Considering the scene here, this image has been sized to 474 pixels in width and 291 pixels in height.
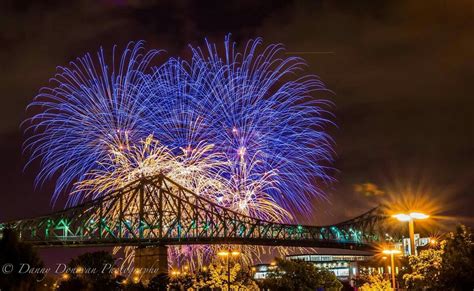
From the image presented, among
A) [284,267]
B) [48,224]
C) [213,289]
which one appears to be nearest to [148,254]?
[48,224]

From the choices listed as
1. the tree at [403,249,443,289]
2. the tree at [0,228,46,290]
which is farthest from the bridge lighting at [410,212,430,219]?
the tree at [0,228,46,290]

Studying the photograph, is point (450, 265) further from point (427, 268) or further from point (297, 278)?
point (297, 278)

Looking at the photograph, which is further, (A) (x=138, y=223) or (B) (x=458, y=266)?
(A) (x=138, y=223)

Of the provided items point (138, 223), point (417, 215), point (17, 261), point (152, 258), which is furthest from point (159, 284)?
point (138, 223)

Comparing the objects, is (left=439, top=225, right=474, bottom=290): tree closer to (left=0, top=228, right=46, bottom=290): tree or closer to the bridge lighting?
the bridge lighting

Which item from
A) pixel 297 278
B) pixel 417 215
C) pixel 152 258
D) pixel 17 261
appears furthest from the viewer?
pixel 152 258

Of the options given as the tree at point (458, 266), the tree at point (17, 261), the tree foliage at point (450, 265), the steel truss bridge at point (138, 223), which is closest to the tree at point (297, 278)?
→ the steel truss bridge at point (138, 223)

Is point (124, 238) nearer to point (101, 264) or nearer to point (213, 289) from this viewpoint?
point (101, 264)
